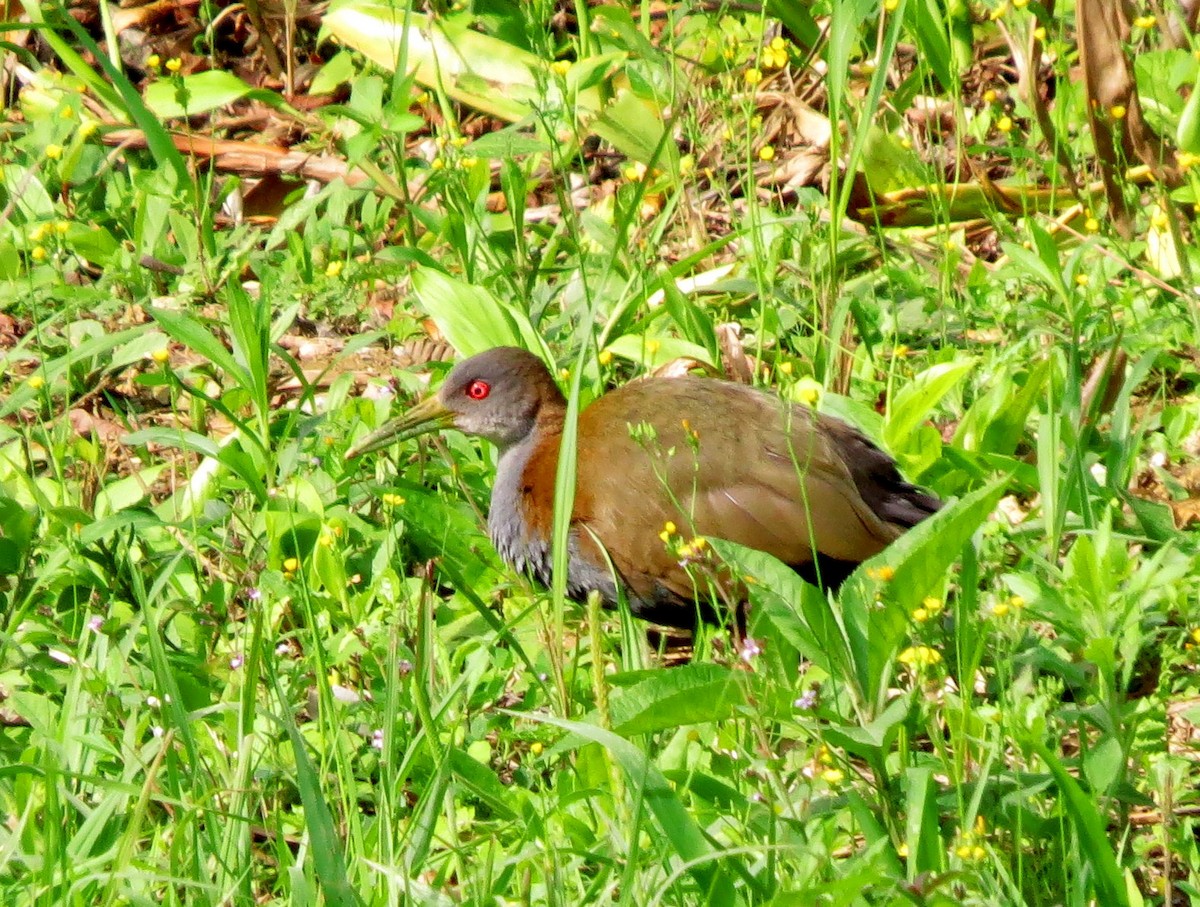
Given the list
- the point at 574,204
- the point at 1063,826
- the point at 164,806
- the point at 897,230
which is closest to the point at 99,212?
the point at 574,204

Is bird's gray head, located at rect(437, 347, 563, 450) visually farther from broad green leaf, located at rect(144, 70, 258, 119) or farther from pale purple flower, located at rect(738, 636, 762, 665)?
pale purple flower, located at rect(738, 636, 762, 665)

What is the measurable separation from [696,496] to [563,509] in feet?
4.97

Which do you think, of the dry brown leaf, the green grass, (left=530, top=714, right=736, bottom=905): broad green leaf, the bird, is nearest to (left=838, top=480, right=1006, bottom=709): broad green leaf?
the green grass

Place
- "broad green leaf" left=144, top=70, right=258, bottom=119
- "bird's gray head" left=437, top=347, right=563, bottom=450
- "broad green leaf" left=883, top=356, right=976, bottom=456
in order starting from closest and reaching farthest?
1. "broad green leaf" left=883, top=356, right=976, bottom=456
2. "bird's gray head" left=437, top=347, right=563, bottom=450
3. "broad green leaf" left=144, top=70, right=258, bottom=119

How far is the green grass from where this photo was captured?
9.25ft

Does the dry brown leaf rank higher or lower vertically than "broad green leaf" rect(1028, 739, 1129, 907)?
higher

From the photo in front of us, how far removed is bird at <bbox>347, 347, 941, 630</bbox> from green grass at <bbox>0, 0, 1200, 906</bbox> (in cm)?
14

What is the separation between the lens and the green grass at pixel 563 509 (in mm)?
2820

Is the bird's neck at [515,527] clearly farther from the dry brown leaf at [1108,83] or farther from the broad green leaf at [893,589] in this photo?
the dry brown leaf at [1108,83]

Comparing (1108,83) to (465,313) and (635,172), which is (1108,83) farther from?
(465,313)

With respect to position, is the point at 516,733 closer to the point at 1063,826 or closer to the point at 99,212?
the point at 1063,826

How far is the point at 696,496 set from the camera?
13.9ft

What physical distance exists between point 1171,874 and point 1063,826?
43cm

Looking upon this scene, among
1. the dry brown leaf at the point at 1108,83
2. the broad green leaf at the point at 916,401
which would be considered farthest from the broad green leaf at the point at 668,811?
the dry brown leaf at the point at 1108,83
